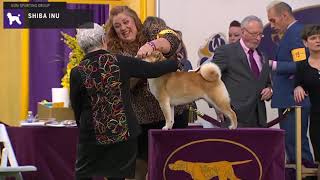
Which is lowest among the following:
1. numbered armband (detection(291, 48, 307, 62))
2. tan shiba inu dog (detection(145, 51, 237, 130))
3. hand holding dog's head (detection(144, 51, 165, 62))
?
tan shiba inu dog (detection(145, 51, 237, 130))

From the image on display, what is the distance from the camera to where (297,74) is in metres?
4.43

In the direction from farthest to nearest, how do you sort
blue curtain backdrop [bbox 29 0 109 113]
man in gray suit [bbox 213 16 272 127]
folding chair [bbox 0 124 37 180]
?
blue curtain backdrop [bbox 29 0 109 113] → man in gray suit [bbox 213 16 272 127] → folding chair [bbox 0 124 37 180]

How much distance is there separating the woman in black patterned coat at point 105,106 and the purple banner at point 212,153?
0.64 ft

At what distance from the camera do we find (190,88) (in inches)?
112

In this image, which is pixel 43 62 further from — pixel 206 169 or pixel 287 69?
pixel 206 169

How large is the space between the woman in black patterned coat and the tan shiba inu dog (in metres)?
0.07

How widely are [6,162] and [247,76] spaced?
1.82 metres

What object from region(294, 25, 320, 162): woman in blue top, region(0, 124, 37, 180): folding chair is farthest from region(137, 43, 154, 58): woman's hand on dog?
region(294, 25, 320, 162): woman in blue top

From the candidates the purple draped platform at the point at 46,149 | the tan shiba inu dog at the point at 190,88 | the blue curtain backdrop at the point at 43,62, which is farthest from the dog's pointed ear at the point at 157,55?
the blue curtain backdrop at the point at 43,62

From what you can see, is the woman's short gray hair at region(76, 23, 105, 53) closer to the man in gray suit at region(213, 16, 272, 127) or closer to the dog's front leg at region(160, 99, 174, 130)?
the dog's front leg at region(160, 99, 174, 130)

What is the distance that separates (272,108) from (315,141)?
2.02ft

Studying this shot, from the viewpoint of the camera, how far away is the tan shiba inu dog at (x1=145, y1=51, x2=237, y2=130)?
284 cm

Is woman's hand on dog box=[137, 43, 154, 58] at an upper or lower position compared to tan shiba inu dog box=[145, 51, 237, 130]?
upper

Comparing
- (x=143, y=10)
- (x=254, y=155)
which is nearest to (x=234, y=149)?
(x=254, y=155)
